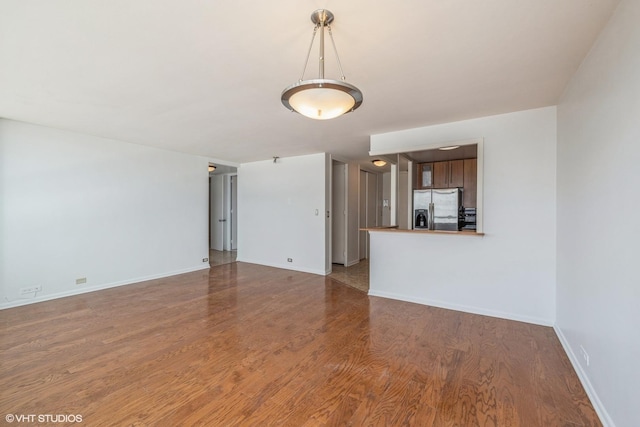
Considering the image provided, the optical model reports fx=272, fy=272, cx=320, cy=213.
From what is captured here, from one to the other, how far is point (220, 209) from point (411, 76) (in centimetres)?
702

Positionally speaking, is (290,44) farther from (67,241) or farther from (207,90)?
(67,241)

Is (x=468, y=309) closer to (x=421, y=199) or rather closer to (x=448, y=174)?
(x=421, y=199)

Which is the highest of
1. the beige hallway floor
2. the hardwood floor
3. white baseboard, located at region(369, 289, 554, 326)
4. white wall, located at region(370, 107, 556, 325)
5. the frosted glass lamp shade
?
the frosted glass lamp shade

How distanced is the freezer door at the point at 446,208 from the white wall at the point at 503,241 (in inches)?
7.7

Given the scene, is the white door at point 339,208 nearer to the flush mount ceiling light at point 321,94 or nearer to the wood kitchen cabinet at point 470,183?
the wood kitchen cabinet at point 470,183

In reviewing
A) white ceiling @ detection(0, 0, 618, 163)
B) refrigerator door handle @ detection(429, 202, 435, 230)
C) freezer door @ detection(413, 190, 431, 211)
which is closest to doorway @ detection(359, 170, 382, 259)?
freezer door @ detection(413, 190, 431, 211)

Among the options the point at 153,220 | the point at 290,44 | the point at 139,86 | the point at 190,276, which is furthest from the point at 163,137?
the point at 290,44

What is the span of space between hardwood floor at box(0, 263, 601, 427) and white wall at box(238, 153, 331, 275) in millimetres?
2019

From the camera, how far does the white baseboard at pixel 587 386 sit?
5.37 ft

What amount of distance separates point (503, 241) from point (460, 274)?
636 millimetres

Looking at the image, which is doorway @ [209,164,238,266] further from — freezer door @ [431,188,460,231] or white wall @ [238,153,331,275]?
freezer door @ [431,188,460,231]

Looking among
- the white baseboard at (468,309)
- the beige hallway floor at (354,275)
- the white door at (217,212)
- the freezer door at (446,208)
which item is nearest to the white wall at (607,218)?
the white baseboard at (468,309)

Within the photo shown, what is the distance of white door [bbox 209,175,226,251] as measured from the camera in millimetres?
8117

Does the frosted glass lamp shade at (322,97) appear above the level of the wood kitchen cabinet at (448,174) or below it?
above
